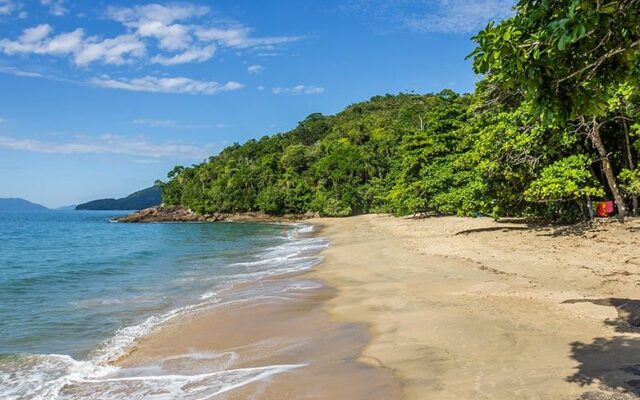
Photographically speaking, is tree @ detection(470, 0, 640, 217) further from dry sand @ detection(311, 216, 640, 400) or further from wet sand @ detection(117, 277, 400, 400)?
wet sand @ detection(117, 277, 400, 400)

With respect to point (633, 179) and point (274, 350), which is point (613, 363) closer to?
point (274, 350)

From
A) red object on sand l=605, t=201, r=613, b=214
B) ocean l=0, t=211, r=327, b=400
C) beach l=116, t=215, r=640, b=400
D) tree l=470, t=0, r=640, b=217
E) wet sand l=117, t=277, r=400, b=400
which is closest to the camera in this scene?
tree l=470, t=0, r=640, b=217

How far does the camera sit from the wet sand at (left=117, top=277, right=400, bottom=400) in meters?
6.07

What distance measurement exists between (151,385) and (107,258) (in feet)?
76.0

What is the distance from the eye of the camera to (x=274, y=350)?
316 inches

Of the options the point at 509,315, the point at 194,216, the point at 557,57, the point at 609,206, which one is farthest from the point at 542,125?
the point at 194,216

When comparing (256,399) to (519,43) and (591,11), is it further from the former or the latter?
(591,11)

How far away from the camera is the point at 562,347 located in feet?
20.3

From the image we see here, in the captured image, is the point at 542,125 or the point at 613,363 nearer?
the point at 613,363

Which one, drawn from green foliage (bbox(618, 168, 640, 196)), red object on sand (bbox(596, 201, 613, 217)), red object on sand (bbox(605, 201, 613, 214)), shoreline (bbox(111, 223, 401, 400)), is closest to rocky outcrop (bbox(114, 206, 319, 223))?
red object on sand (bbox(596, 201, 613, 217))

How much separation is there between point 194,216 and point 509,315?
8543cm

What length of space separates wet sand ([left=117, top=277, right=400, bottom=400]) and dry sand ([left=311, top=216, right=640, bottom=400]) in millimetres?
410

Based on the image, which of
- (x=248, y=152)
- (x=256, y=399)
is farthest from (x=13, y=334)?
(x=248, y=152)

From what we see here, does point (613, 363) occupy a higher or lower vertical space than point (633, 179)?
lower
